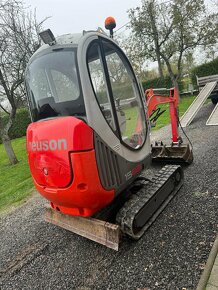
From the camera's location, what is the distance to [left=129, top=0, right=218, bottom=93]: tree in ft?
51.9

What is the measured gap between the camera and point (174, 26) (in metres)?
15.9

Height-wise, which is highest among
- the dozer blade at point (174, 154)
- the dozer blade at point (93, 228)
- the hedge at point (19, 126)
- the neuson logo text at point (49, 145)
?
the neuson logo text at point (49, 145)

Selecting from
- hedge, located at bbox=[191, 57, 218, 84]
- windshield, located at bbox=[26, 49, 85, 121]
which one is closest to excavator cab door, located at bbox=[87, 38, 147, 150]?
windshield, located at bbox=[26, 49, 85, 121]

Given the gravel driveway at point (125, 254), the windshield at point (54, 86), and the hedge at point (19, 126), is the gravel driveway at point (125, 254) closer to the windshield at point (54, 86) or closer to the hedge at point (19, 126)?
the windshield at point (54, 86)

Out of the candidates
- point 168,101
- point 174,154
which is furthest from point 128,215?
point 168,101

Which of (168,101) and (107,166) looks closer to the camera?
(107,166)

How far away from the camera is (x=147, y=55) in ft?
57.3

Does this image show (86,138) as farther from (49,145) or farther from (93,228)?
(93,228)

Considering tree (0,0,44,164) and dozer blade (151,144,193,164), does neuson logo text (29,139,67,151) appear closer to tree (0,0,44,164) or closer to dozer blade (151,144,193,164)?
dozer blade (151,144,193,164)

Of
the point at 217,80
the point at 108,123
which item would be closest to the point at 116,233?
the point at 108,123

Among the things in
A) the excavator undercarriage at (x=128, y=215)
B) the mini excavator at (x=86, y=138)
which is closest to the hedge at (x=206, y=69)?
the excavator undercarriage at (x=128, y=215)

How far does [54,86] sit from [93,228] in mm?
1661

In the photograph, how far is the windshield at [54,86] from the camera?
2689mm

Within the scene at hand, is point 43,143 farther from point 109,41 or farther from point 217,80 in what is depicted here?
point 217,80
